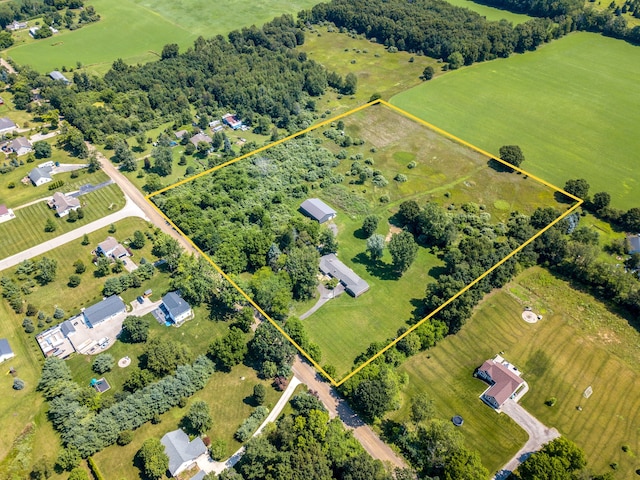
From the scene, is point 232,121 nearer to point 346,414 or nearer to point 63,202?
point 63,202

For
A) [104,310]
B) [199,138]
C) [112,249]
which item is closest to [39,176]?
[112,249]

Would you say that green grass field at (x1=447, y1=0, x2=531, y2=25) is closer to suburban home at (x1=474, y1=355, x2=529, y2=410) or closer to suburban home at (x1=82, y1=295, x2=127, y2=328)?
suburban home at (x1=474, y1=355, x2=529, y2=410)

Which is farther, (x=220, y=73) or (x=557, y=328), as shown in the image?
(x=220, y=73)

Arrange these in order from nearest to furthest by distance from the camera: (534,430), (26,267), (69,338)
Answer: (534,430) → (69,338) → (26,267)

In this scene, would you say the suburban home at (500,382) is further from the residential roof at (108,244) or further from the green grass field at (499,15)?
the green grass field at (499,15)

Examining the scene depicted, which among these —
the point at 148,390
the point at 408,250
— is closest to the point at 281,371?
the point at 148,390

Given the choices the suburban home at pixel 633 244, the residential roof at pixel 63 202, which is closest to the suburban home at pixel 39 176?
the residential roof at pixel 63 202

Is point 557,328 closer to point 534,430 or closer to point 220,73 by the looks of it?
point 534,430
